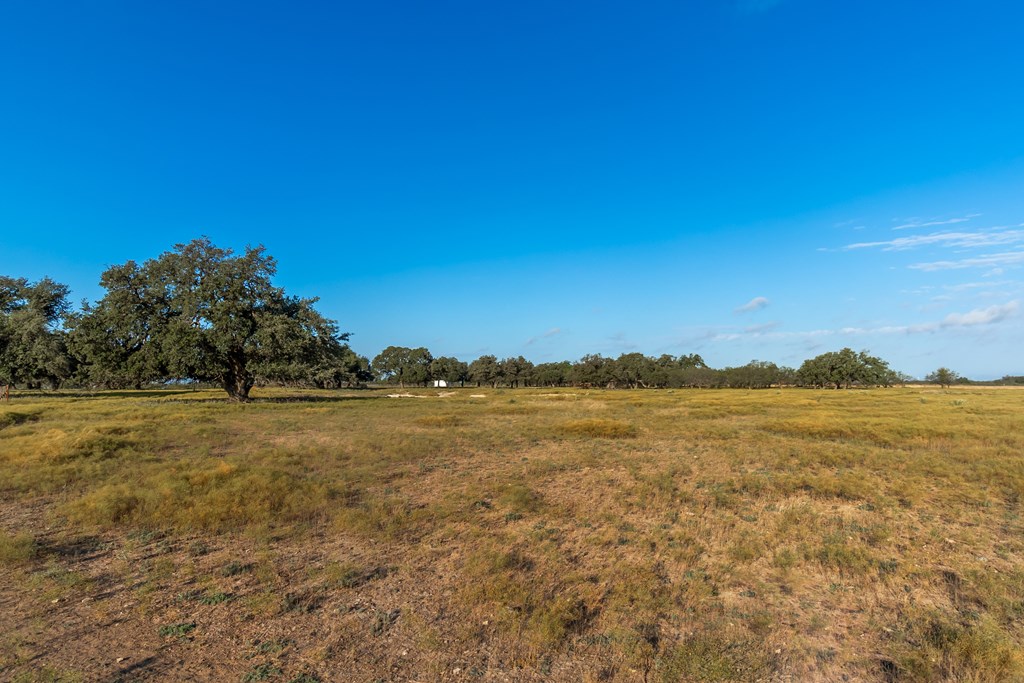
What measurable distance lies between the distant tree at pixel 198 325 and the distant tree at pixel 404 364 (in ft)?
365

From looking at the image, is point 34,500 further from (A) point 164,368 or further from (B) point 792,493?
(A) point 164,368

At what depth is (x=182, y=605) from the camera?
7.24 m

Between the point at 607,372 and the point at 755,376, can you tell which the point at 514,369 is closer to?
the point at 607,372

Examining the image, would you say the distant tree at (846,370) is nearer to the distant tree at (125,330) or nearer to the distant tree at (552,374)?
the distant tree at (552,374)

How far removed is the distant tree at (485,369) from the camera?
158 meters

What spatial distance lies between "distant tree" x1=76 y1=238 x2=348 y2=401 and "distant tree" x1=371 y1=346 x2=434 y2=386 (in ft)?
365

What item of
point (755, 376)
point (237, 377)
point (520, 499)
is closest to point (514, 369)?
point (755, 376)

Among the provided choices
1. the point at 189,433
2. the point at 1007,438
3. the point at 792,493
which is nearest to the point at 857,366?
the point at 1007,438

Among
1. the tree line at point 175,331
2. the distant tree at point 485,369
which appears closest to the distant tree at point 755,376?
the distant tree at point 485,369

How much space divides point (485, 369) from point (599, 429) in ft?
430

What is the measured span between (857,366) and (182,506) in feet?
499

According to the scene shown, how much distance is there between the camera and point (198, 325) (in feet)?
139

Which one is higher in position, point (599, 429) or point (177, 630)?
point (599, 429)

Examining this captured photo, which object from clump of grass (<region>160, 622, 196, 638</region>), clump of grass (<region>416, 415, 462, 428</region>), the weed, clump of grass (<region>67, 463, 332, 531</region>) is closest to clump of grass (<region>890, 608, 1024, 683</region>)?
the weed
